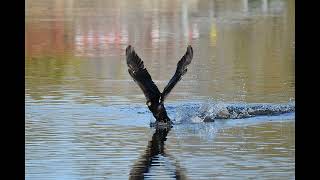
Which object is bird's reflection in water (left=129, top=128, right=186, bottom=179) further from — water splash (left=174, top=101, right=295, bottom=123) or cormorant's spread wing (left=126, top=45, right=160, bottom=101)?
water splash (left=174, top=101, right=295, bottom=123)

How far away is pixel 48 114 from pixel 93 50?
22.3ft

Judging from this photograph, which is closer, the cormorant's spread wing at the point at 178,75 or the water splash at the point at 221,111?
the cormorant's spread wing at the point at 178,75

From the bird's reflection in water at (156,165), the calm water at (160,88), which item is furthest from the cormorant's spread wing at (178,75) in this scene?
the bird's reflection in water at (156,165)

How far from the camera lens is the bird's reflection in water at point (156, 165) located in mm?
6965

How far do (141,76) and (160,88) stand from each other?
215 centimetres

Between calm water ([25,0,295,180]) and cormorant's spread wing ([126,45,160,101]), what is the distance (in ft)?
0.85

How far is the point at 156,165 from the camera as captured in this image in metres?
7.41

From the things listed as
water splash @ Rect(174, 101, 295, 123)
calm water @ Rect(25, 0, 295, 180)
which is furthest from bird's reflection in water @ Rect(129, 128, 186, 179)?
water splash @ Rect(174, 101, 295, 123)

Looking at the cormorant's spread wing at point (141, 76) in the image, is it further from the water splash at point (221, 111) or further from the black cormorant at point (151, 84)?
the water splash at point (221, 111)

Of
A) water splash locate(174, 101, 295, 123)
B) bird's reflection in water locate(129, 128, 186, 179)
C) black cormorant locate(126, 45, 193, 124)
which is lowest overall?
bird's reflection in water locate(129, 128, 186, 179)

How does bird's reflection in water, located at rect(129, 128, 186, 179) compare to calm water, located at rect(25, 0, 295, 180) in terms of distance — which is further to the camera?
calm water, located at rect(25, 0, 295, 180)

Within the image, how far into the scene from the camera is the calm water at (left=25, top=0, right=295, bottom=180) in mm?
7430

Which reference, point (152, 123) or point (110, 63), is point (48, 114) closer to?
point (152, 123)

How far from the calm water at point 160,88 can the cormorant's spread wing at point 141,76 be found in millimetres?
260
